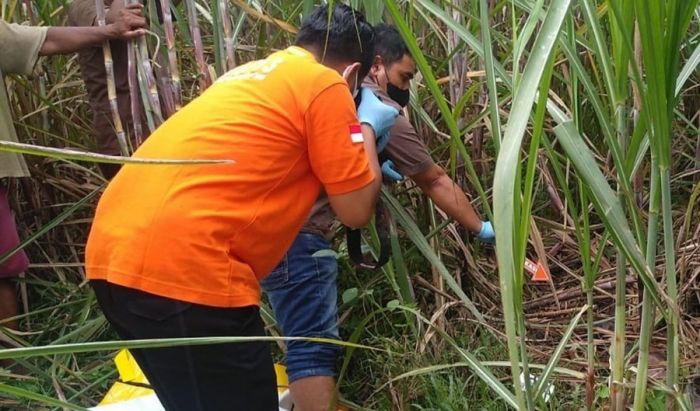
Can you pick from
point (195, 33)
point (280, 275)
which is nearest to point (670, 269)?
point (280, 275)

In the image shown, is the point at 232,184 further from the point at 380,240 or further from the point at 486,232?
the point at 486,232

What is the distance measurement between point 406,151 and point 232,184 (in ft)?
2.09

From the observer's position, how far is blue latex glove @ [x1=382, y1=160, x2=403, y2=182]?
2.18 m

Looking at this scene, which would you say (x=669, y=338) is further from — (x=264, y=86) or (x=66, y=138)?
(x=66, y=138)

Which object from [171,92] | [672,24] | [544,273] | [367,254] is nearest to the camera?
[672,24]

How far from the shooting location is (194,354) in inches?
63.4

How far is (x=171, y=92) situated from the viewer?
2119mm

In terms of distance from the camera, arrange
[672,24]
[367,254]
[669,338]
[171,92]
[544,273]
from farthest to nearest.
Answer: [367,254]
[171,92]
[544,273]
[669,338]
[672,24]

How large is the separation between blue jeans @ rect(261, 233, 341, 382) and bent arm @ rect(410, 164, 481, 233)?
0.29 metres

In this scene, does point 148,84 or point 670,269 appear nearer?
point 670,269

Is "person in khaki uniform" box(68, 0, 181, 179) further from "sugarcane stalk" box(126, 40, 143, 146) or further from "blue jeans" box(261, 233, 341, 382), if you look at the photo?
"blue jeans" box(261, 233, 341, 382)

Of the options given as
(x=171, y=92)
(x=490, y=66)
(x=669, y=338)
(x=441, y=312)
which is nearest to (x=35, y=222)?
(x=171, y=92)

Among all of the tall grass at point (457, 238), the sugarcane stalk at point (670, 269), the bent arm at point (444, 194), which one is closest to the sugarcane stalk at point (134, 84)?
the tall grass at point (457, 238)

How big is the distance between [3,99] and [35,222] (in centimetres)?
60
